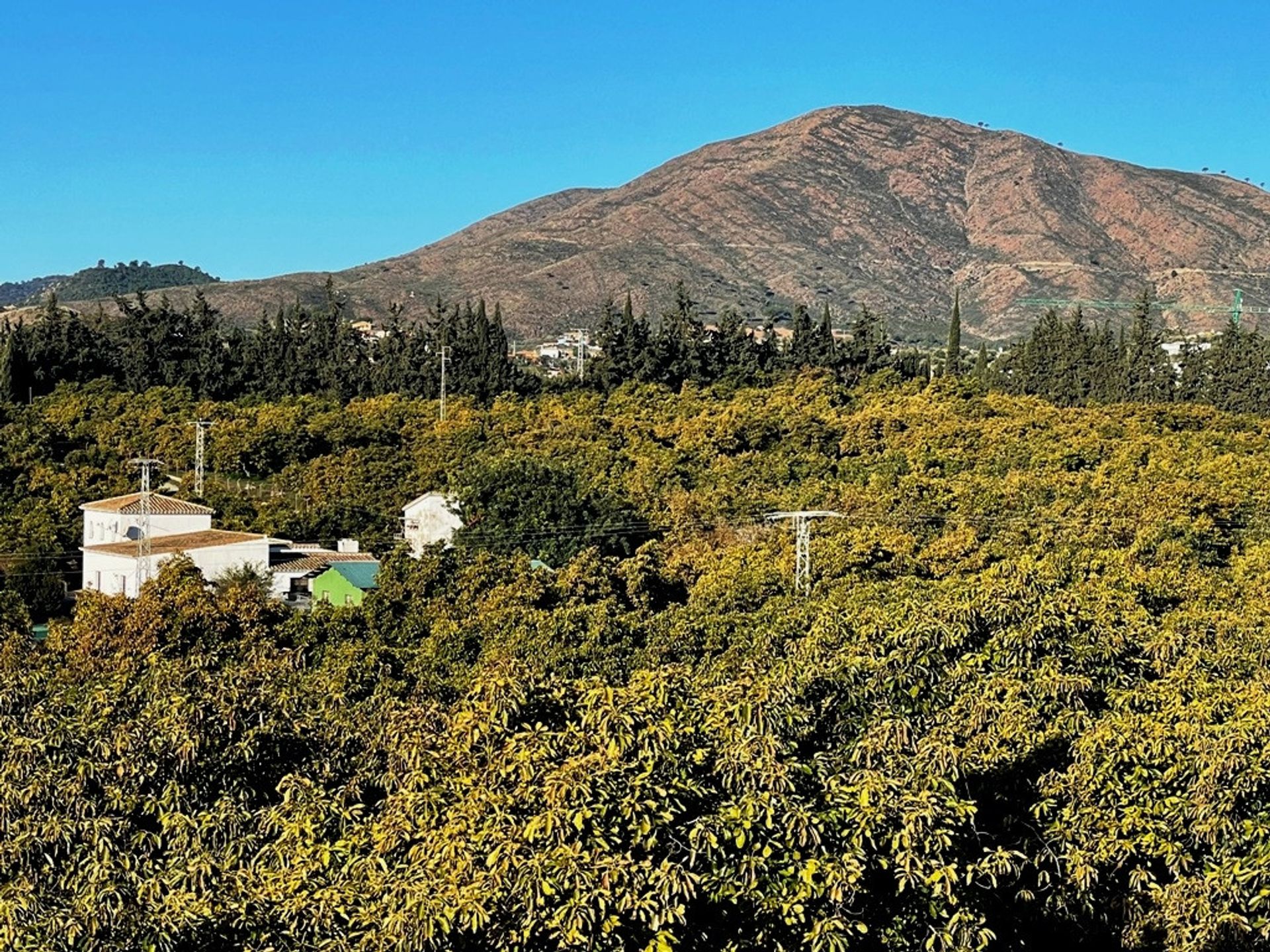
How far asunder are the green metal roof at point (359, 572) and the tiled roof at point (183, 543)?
7.23 feet

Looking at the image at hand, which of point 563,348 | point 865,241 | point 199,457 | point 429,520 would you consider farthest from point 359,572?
point 865,241

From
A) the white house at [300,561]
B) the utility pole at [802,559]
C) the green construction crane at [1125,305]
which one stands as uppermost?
the green construction crane at [1125,305]

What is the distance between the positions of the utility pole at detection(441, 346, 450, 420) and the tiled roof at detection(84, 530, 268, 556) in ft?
40.1

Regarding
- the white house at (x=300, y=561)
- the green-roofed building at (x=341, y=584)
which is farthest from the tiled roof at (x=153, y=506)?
the green-roofed building at (x=341, y=584)

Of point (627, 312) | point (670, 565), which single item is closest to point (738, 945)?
point (670, 565)

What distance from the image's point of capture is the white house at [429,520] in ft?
111

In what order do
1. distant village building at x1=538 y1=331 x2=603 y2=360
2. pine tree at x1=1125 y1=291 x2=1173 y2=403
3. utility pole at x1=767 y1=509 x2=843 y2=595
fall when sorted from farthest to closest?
1. distant village building at x1=538 y1=331 x2=603 y2=360
2. pine tree at x1=1125 y1=291 x2=1173 y2=403
3. utility pole at x1=767 y1=509 x2=843 y2=595

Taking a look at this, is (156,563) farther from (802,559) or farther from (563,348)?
(563,348)

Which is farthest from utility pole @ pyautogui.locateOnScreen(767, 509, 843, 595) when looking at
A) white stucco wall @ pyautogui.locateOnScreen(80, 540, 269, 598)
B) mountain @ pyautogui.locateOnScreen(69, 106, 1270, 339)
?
mountain @ pyautogui.locateOnScreen(69, 106, 1270, 339)

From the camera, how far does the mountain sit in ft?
443

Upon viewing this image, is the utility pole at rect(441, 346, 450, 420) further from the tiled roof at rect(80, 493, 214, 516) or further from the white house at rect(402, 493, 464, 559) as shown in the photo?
the tiled roof at rect(80, 493, 214, 516)

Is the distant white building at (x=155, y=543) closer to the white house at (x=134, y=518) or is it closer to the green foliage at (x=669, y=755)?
the white house at (x=134, y=518)

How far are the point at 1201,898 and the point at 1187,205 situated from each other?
171 meters

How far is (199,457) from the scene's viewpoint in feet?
122
